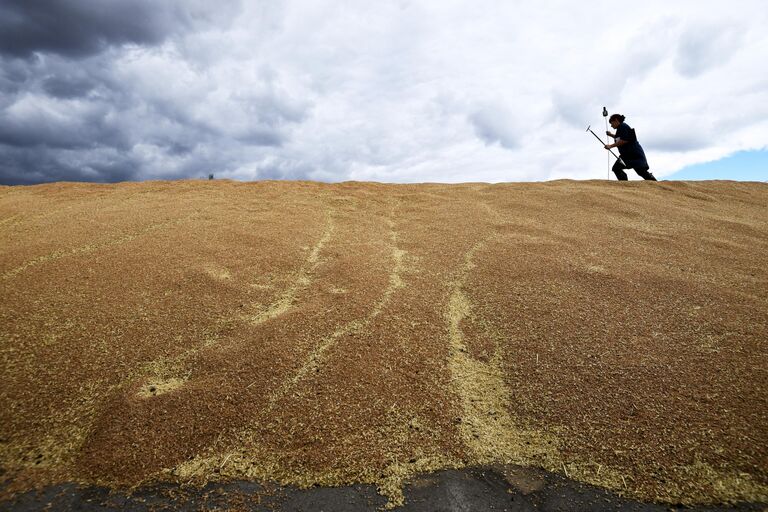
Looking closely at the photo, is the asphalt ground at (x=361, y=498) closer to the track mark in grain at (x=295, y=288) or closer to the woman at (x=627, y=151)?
the track mark in grain at (x=295, y=288)

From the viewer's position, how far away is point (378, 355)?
132 inches

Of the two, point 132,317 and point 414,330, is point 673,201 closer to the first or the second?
point 414,330

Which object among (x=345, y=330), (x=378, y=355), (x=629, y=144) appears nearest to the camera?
(x=378, y=355)

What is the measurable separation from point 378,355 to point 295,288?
5.21 feet

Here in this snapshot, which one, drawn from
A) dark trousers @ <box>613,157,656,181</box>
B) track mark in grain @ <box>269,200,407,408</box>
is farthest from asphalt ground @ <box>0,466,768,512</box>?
dark trousers @ <box>613,157,656,181</box>

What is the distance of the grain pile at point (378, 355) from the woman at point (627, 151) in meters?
5.27

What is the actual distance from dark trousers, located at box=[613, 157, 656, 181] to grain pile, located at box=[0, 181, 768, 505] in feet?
17.2

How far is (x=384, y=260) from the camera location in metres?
5.25

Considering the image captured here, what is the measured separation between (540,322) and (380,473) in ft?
6.98

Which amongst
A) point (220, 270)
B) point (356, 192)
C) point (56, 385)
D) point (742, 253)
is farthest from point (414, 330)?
point (356, 192)

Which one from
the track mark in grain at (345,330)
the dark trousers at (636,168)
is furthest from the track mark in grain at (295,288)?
the dark trousers at (636,168)

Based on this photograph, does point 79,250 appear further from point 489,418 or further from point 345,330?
point 489,418

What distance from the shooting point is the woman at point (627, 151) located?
35.7 ft

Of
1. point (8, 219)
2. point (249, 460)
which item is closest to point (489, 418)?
point (249, 460)
